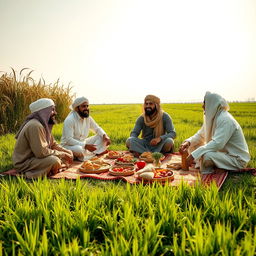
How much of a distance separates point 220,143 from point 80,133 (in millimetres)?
3298

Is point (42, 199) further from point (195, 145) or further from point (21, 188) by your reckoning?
point (195, 145)

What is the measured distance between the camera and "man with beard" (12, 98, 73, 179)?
4430 millimetres

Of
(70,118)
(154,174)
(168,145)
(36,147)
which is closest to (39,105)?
(36,147)

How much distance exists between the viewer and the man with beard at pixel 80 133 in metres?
5.82

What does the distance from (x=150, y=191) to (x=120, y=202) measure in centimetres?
38

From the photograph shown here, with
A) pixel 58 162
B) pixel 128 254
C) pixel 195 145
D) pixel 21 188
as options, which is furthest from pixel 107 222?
pixel 195 145

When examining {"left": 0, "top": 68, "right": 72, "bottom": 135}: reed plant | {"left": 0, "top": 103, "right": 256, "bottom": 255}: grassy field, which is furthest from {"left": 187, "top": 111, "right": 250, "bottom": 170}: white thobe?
{"left": 0, "top": 68, "right": 72, "bottom": 135}: reed plant

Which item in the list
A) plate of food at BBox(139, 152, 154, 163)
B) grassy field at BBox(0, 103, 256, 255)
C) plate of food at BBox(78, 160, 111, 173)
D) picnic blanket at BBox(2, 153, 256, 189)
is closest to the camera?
grassy field at BBox(0, 103, 256, 255)

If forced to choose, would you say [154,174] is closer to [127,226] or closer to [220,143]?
[220,143]

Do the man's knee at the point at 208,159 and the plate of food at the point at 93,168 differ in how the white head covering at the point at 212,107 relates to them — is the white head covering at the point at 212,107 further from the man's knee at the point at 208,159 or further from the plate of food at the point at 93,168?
the plate of food at the point at 93,168

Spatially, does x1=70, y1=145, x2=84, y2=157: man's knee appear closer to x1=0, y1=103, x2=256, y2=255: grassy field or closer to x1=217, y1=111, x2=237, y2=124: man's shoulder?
x1=0, y1=103, x2=256, y2=255: grassy field

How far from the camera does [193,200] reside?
2902 millimetres

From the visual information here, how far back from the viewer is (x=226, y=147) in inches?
179

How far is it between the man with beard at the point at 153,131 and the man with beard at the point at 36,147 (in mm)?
2030
